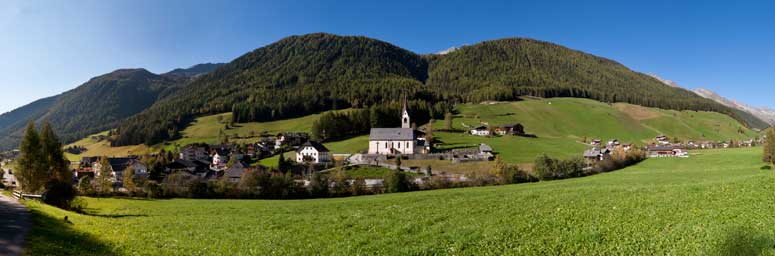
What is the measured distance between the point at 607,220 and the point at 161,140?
197189mm

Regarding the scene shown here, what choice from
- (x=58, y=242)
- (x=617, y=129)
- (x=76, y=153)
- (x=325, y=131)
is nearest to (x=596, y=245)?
(x=58, y=242)

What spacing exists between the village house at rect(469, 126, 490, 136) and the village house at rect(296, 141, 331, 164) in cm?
5845

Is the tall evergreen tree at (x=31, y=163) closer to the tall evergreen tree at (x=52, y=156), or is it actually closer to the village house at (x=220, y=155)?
the tall evergreen tree at (x=52, y=156)

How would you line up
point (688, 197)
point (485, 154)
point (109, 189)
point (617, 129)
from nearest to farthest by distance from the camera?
point (688, 197) → point (109, 189) → point (485, 154) → point (617, 129)

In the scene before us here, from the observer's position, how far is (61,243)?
15.0 meters

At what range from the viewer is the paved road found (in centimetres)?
1370

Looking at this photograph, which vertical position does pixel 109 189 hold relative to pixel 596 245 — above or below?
below

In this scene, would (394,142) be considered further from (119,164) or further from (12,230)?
(12,230)

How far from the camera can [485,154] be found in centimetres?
9188

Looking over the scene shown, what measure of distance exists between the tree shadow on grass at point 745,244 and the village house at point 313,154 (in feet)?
307

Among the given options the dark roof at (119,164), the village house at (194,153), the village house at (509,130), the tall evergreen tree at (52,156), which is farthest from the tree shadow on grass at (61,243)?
the village house at (509,130)

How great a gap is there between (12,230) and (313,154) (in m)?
84.0

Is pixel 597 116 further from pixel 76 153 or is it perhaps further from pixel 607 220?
pixel 76 153

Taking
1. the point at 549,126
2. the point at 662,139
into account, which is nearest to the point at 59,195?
the point at 549,126
